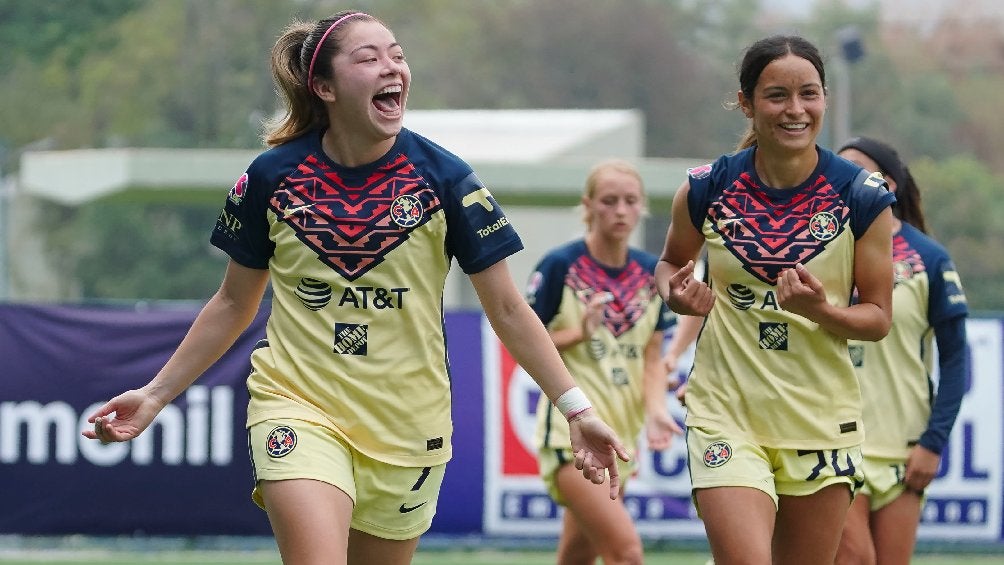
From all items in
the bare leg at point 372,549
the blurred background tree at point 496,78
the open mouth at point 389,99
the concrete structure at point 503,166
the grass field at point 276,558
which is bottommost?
the grass field at point 276,558

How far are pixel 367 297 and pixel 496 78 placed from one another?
5729 cm

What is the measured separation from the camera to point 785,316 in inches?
229

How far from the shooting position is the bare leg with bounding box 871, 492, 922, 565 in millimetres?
7102

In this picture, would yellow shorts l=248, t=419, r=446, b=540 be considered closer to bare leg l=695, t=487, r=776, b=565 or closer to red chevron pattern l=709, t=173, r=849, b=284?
bare leg l=695, t=487, r=776, b=565

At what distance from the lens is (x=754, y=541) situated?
5.62 metres

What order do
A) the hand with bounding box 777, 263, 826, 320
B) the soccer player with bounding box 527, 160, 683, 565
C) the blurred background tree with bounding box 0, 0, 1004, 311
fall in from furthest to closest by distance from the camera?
the blurred background tree with bounding box 0, 0, 1004, 311, the soccer player with bounding box 527, 160, 683, 565, the hand with bounding box 777, 263, 826, 320

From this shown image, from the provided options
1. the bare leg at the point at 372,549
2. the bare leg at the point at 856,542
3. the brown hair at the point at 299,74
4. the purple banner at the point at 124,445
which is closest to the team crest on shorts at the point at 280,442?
the bare leg at the point at 372,549

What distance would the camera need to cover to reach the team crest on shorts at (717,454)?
5.78 metres

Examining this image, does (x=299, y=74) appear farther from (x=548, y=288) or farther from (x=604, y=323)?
(x=604, y=323)

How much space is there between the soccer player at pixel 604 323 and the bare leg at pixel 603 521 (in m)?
0.12

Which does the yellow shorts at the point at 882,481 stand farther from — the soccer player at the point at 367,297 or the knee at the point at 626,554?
the soccer player at the point at 367,297

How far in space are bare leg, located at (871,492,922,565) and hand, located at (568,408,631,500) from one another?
2.34m

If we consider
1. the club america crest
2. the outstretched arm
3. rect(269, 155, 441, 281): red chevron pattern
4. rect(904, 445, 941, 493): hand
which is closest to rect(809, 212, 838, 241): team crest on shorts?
the outstretched arm

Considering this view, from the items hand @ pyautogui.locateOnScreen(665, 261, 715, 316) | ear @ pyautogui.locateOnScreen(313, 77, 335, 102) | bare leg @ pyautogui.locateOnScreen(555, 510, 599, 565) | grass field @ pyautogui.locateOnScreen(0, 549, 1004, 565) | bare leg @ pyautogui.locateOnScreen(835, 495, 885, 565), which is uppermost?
ear @ pyautogui.locateOnScreen(313, 77, 335, 102)
